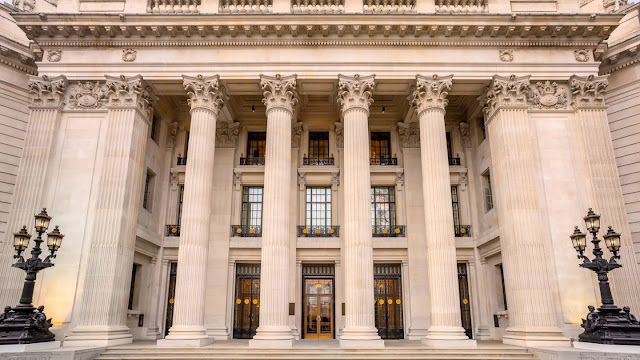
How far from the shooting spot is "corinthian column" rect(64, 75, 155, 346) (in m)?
15.3

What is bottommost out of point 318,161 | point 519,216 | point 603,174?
point 519,216

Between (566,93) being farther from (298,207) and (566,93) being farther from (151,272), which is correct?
(151,272)

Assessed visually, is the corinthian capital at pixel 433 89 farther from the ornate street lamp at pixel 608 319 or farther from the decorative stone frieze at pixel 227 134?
the decorative stone frieze at pixel 227 134

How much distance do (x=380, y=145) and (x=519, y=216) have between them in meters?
8.58

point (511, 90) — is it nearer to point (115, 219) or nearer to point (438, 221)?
point (438, 221)

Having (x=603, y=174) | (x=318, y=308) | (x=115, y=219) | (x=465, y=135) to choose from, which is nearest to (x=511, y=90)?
(x=465, y=135)

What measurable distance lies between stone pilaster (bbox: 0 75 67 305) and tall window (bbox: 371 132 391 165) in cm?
1470

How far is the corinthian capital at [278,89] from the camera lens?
17.7 m

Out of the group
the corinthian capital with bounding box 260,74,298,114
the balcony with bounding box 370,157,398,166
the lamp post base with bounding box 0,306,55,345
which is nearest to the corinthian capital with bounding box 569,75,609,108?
the balcony with bounding box 370,157,398,166

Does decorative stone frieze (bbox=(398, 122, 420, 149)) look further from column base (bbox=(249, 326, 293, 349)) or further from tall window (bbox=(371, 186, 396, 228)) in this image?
column base (bbox=(249, 326, 293, 349))

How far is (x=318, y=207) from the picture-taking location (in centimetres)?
2159

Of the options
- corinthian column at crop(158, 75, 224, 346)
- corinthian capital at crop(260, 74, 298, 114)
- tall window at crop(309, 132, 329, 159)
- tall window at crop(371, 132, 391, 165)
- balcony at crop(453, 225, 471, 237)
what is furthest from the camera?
tall window at crop(371, 132, 391, 165)

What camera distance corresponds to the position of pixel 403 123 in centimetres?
2188

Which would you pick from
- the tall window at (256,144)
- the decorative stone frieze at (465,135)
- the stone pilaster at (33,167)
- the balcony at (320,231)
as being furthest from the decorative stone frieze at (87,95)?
the decorative stone frieze at (465,135)
